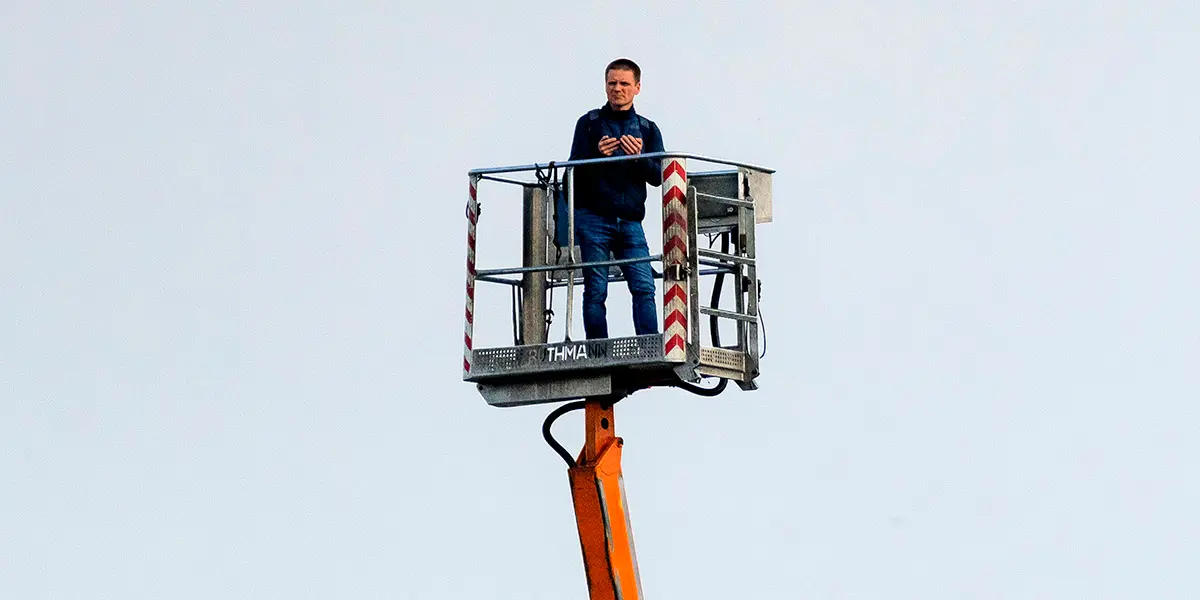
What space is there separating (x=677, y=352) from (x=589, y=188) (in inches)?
65.8

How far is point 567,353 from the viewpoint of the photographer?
23.8 meters

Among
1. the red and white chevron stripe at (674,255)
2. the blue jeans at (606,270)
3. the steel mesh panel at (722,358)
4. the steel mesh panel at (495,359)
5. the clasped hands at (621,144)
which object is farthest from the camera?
the clasped hands at (621,144)

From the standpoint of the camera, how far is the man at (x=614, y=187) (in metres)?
24.2

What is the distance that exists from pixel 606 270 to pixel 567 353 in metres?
0.86

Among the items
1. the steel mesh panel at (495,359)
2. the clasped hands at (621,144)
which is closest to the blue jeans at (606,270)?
the clasped hands at (621,144)

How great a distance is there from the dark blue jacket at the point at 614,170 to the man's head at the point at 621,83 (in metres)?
0.08

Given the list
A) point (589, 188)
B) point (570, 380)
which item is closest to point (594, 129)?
point (589, 188)

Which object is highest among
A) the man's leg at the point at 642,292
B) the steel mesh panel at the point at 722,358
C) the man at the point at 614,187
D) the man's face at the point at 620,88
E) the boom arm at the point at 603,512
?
the man's face at the point at 620,88

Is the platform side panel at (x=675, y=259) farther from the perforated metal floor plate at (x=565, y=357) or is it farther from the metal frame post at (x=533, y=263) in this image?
the metal frame post at (x=533, y=263)

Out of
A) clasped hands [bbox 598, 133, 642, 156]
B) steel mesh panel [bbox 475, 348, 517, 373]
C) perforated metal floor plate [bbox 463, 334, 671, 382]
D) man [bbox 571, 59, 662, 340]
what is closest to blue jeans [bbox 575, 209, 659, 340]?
man [bbox 571, 59, 662, 340]

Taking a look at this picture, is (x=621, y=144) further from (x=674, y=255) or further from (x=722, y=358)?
(x=722, y=358)

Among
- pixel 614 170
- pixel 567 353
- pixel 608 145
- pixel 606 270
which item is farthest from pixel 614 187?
pixel 567 353

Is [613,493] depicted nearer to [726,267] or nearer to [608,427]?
[608,427]

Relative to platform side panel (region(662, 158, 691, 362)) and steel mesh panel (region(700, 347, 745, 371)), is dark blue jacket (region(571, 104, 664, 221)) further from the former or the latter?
steel mesh panel (region(700, 347, 745, 371))
